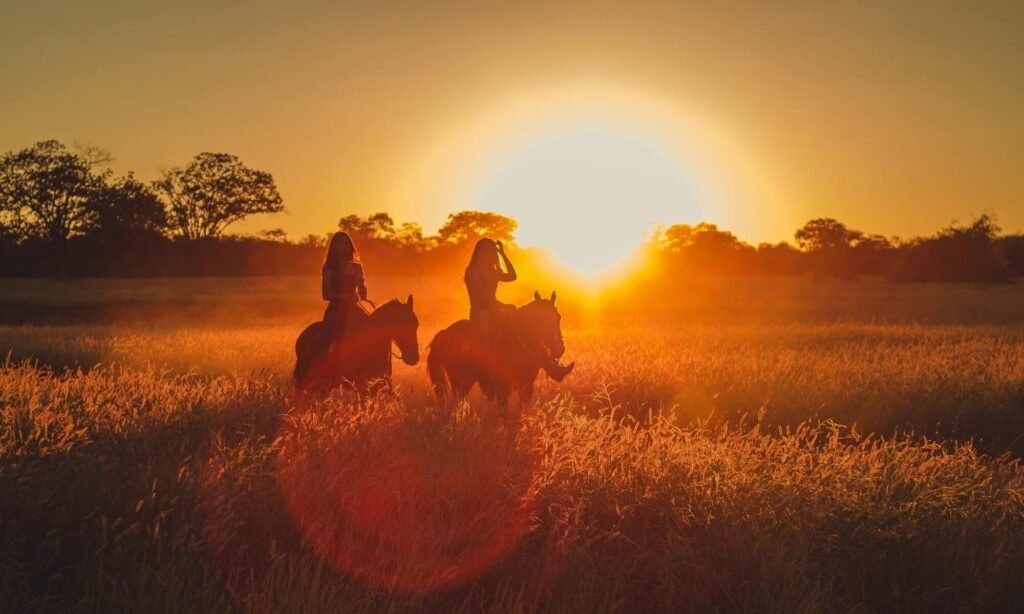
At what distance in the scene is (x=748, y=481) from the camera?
4789 mm

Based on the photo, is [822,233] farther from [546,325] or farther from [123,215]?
[546,325]

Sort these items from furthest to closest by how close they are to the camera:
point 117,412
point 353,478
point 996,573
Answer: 1. point 117,412
2. point 353,478
3. point 996,573

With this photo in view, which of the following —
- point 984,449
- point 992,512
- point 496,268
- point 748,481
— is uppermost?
point 496,268

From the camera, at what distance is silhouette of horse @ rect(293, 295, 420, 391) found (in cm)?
787

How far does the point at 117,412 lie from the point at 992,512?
283 inches

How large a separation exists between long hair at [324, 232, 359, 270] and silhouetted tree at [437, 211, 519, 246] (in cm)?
7164

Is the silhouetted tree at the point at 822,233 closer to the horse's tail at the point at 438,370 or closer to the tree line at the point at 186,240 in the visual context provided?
the tree line at the point at 186,240

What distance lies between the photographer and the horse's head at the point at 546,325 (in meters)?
7.62

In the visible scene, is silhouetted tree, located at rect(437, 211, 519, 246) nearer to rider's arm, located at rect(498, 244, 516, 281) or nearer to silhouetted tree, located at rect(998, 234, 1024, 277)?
silhouetted tree, located at rect(998, 234, 1024, 277)

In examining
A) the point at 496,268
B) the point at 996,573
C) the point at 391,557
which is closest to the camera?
the point at 391,557

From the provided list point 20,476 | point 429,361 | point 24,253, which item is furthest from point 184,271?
point 20,476

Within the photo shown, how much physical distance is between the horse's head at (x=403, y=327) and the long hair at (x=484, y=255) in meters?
0.91

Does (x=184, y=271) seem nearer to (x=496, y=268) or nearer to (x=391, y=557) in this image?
(x=496, y=268)

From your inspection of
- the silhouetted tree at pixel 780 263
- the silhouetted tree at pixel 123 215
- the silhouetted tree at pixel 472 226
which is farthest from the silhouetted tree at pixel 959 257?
the silhouetted tree at pixel 123 215
